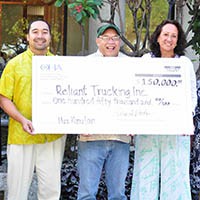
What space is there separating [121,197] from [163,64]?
115 centimetres

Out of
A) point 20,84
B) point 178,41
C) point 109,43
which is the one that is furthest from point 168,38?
point 20,84

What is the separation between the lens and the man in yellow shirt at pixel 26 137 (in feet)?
12.7

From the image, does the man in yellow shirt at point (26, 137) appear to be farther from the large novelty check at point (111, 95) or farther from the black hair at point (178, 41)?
the black hair at point (178, 41)

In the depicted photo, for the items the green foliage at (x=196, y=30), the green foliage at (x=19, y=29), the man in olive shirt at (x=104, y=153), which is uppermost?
the green foliage at (x=19, y=29)

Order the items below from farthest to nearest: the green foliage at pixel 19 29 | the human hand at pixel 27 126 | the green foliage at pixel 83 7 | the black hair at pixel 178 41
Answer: the green foliage at pixel 19 29 < the green foliage at pixel 83 7 < the black hair at pixel 178 41 < the human hand at pixel 27 126

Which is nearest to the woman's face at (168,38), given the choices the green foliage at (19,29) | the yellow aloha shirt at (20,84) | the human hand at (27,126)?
the yellow aloha shirt at (20,84)

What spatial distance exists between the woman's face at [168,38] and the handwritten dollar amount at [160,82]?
0.83 feet

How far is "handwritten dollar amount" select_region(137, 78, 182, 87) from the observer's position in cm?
386

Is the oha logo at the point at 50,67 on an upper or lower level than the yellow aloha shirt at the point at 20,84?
upper

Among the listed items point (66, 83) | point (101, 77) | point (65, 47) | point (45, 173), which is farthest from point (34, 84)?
point (65, 47)

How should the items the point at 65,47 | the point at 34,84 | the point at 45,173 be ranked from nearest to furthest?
the point at 34,84
the point at 45,173
the point at 65,47

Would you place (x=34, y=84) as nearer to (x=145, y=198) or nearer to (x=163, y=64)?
Answer: (x=163, y=64)

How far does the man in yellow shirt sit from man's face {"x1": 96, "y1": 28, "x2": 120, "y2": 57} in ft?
1.35

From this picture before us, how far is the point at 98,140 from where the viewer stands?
3955 millimetres
